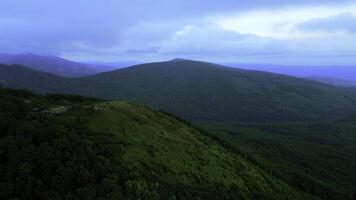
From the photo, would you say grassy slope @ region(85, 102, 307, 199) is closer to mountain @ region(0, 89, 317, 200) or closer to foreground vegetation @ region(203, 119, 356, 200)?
mountain @ region(0, 89, 317, 200)

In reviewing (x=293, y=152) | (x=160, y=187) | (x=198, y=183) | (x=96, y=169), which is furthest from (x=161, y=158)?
(x=293, y=152)

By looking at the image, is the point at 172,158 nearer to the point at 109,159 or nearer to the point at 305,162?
the point at 109,159

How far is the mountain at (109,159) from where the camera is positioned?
141ft

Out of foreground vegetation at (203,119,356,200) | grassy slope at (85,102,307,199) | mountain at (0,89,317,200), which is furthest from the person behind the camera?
foreground vegetation at (203,119,356,200)

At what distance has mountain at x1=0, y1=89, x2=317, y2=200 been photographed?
42.9 m

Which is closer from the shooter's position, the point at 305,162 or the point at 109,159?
the point at 109,159

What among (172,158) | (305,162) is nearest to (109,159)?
(172,158)

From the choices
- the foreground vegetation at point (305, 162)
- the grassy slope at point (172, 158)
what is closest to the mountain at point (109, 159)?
the grassy slope at point (172, 158)

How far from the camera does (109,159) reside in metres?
51.3

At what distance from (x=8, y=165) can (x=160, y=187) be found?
16848mm

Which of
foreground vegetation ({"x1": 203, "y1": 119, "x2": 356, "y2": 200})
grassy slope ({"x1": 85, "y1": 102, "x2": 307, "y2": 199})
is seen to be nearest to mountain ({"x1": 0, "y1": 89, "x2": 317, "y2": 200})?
grassy slope ({"x1": 85, "y1": 102, "x2": 307, "y2": 199})

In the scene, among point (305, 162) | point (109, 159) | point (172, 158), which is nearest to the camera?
point (109, 159)

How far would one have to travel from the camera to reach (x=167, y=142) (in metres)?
67.0

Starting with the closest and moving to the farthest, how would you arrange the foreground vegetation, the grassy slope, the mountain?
1. the mountain
2. the grassy slope
3. the foreground vegetation
